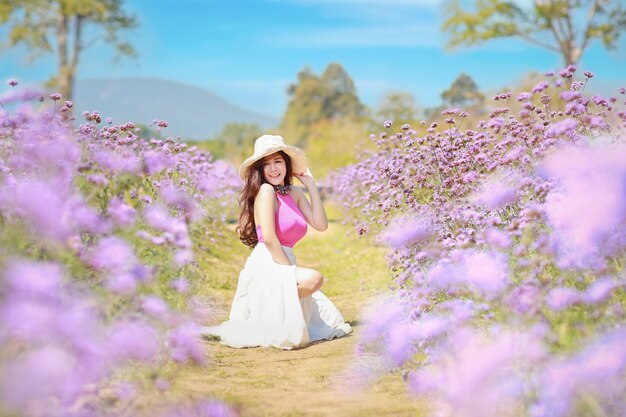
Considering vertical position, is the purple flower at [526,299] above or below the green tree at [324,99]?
below

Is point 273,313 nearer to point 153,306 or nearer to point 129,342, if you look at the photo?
point 153,306

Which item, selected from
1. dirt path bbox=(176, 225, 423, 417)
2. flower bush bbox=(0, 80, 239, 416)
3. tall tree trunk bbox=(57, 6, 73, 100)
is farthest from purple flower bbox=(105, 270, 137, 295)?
tall tree trunk bbox=(57, 6, 73, 100)

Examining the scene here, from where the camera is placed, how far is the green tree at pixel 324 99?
6406 cm

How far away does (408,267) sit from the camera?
13.9 feet

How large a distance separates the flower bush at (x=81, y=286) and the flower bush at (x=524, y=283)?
41.1 inches

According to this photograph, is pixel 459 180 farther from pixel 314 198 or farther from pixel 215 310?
pixel 215 310

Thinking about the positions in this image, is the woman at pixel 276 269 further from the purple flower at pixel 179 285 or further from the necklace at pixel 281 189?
the purple flower at pixel 179 285

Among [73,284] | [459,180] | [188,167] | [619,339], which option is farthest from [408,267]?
[188,167]

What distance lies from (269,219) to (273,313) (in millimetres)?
633

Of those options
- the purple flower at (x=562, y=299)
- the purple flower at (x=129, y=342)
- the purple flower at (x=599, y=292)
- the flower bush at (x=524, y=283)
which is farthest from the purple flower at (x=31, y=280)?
the purple flower at (x=599, y=292)

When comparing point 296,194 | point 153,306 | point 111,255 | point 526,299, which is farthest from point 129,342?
point 296,194

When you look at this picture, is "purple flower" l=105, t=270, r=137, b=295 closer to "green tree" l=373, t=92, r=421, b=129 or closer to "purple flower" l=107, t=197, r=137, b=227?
"purple flower" l=107, t=197, r=137, b=227

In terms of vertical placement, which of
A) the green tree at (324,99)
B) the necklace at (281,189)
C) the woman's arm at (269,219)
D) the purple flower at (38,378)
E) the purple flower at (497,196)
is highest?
the green tree at (324,99)

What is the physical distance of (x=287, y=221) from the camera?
16.4 ft
